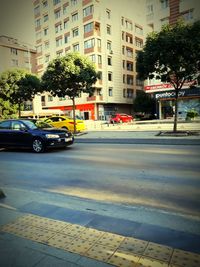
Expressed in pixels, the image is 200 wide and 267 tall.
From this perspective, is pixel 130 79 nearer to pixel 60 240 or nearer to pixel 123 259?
pixel 60 240

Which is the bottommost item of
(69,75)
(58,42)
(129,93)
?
(69,75)

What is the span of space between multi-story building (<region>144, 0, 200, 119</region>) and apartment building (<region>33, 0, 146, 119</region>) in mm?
9948

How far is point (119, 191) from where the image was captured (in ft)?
17.6

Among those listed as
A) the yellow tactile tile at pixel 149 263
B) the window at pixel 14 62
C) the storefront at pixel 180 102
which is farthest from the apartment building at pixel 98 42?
the yellow tactile tile at pixel 149 263

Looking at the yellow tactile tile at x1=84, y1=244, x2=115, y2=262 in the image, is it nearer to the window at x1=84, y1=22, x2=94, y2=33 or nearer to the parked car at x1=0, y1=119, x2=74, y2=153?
the parked car at x1=0, y1=119, x2=74, y2=153

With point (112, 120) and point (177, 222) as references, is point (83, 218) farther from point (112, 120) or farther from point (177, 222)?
point (112, 120)

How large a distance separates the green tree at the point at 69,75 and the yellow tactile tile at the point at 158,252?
17.9 meters

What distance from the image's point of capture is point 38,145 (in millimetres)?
11578

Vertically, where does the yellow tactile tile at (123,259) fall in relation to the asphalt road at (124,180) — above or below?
above

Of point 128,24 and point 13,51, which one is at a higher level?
point 128,24

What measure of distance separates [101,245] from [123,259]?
1.29ft

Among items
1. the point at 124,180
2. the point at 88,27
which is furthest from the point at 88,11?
the point at 124,180

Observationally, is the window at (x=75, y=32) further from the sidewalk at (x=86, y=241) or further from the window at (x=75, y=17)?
the sidewalk at (x=86, y=241)

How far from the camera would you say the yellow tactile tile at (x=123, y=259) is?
263cm
